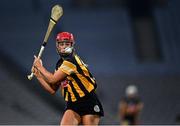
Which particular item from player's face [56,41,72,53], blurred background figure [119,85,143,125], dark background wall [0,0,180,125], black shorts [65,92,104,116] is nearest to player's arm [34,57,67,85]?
player's face [56,41,72,53]

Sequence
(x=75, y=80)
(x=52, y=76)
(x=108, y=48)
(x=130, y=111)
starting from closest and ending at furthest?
(x=52, y=76)
(x=75, y=80)
(x=130, y=111)
(x=108, y=48)

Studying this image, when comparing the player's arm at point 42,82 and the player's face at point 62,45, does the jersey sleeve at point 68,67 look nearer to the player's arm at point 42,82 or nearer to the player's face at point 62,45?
the player's face at point 62,45

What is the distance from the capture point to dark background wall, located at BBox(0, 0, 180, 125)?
15.6m

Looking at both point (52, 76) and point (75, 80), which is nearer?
point (52, 76)

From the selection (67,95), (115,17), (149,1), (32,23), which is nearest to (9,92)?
(32,23)

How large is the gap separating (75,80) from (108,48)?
10095 mm

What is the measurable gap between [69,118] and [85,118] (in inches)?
7.3

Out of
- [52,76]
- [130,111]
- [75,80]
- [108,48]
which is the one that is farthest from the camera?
[108,48]

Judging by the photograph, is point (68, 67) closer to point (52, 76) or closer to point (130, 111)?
point (52, 76)

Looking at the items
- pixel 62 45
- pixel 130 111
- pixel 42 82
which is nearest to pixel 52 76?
pixel 42 82

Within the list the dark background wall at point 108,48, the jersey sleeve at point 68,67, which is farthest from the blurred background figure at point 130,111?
the jersey sleeve at point 68,67

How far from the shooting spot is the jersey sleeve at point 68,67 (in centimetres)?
692

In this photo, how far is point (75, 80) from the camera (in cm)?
702

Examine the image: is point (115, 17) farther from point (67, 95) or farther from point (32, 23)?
point (67, 95)
